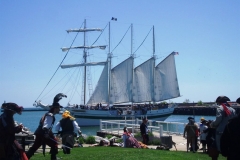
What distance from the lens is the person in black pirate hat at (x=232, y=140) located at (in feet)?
16.8

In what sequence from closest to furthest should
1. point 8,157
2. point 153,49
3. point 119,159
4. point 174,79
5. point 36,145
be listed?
point 8,157
point 36,145
point 119,159
point 174,79
point 153,49

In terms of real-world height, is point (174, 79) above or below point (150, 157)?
above

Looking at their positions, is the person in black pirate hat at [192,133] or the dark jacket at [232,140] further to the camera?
the person in black pirate hat at [192,133]

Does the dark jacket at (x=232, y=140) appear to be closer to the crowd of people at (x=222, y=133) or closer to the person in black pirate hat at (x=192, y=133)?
the crowd of people at (x=222, y=133)

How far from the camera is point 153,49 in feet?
241

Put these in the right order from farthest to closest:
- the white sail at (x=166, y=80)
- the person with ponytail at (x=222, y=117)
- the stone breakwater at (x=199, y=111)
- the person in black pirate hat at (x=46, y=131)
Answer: the stone breakwater at (x=199, y=111)
the white sail at (x=166, y=80)
the person in black pirate hat at (x=46, y=131)
the person with ponytail at (x=222, y=117)

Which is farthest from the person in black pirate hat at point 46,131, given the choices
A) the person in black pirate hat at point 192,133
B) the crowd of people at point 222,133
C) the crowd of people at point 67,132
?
the person in black pirate hat at point 192,133

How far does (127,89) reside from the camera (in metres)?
68.0

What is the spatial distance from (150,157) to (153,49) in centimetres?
6402

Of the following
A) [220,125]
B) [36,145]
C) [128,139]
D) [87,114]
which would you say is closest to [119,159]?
[36,145]

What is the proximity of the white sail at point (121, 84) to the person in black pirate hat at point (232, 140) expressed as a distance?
205 ft

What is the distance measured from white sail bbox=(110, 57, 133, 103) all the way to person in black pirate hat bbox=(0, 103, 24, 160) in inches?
2389

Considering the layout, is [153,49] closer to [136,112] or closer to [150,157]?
[136,112]

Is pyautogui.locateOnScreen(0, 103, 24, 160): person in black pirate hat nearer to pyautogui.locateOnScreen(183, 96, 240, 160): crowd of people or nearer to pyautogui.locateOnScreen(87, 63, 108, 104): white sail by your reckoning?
pyautogui.locateOnScreen(183, 96, 240, 160): crowd of people
